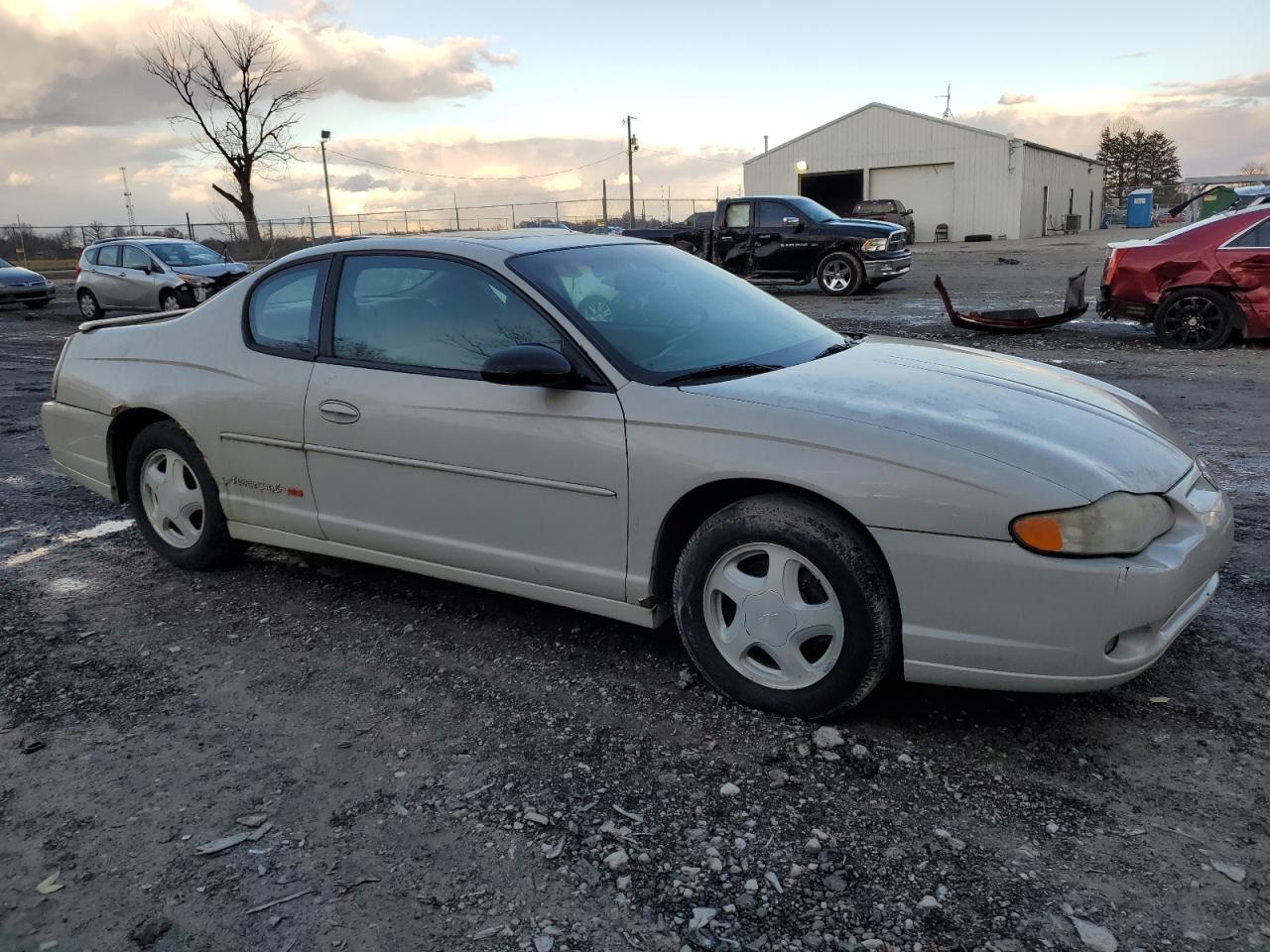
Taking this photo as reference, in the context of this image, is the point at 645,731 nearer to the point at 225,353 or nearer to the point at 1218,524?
the point at 1218,524

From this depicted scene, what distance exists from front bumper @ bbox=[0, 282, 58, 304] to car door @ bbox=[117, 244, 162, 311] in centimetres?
419

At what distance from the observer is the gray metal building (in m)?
40.0

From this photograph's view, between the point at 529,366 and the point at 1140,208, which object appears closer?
the point at 529,366

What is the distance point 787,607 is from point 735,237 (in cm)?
1602

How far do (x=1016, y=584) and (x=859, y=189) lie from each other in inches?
1732

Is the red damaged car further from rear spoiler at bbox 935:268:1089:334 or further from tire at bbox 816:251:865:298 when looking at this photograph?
tire at bbox 816:251:865:298

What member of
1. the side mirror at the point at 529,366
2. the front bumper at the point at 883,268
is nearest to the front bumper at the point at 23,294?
the front bumper at the point at 883,268

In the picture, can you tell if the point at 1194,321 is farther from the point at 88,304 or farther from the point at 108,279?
the point at 88,304

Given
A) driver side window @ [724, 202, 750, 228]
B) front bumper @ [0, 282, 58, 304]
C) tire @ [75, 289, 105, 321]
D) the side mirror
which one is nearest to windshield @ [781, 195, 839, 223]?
driver side window @ [724, 202, 750, 228]

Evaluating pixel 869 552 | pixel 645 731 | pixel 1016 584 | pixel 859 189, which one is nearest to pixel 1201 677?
pixel 1016 584

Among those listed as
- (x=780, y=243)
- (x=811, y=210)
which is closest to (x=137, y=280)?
(x=780, y=243)

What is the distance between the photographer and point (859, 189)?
43500mm

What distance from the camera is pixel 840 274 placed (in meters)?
17.4

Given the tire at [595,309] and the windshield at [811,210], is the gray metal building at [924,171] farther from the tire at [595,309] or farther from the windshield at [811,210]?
the tire at [595,309]
